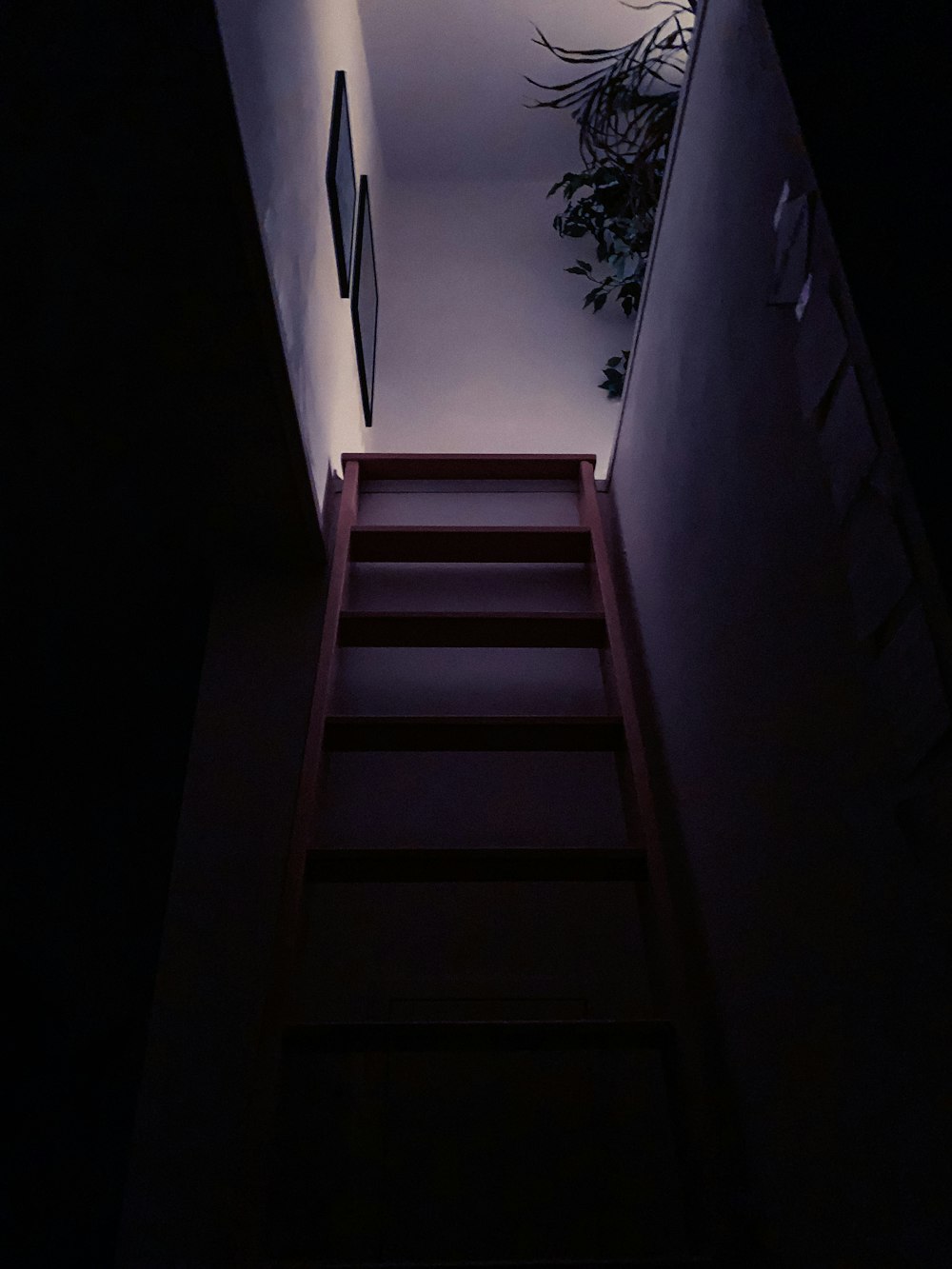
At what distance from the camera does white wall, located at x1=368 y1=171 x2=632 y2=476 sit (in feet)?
11.4

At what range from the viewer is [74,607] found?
258 centimetres

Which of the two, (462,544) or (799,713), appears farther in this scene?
(462,544)

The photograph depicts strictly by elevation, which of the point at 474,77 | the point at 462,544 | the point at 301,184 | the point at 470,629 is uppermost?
the point at 474,77

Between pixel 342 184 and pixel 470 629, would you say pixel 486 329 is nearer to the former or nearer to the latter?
pixel 342 184

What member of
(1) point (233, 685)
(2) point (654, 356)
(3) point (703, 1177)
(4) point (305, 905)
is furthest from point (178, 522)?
(3) point (703, 1177)

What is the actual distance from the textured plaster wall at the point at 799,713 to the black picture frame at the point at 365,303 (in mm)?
1253

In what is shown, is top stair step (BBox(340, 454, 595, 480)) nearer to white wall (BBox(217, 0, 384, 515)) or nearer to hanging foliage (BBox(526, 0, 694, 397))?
white wall (BBox(217, 0, 384, 515))

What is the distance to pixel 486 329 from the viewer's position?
3.84m

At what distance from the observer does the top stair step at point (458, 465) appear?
2.63m

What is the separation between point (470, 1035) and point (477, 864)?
11.9 inches

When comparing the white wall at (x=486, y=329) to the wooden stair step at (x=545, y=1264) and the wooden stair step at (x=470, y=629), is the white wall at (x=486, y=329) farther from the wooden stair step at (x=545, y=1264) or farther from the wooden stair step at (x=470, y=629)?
the wooden stair step at (x=545, y=1264)

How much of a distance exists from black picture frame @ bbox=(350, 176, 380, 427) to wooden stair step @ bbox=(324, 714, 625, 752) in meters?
1.54

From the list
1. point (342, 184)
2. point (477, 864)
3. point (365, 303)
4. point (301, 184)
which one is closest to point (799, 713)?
point (477, 864)

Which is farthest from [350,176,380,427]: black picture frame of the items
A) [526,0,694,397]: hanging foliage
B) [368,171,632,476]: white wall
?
[526,0,694,397]: hanging foliage
